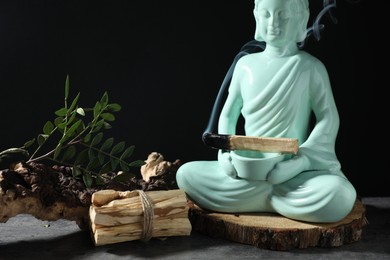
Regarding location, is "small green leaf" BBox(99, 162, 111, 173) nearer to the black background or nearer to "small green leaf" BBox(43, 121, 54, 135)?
"small green leaf" BBox(43, 121, 54, 135)

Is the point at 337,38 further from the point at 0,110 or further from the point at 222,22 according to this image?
the point at 0,110

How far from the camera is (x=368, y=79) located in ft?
9.68

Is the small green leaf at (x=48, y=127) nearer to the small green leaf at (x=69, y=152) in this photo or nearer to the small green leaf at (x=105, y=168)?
the small green leaf at (x=69, y=152)

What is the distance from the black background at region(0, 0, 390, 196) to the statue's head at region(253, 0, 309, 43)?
41 cm

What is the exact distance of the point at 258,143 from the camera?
2365 millimetres

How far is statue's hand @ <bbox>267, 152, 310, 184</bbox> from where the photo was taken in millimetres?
2359

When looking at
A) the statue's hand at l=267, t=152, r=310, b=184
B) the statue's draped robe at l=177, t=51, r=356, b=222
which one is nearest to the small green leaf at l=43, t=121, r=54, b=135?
the statue's draped robe at l=177, t=51, r=356, b=222

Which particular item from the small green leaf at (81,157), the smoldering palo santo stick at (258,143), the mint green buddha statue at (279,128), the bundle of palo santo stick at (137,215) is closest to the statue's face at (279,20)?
the mint green buddha statue at (279,128)

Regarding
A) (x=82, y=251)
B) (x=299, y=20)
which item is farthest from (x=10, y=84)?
(x=299, y=20)

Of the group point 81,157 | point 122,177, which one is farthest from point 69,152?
point 122,177

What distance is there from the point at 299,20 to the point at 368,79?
58cm

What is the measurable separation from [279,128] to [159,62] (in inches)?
27.7

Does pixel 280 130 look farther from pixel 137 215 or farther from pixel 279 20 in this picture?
pixel 137 215

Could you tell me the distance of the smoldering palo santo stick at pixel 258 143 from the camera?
7.70 ft
